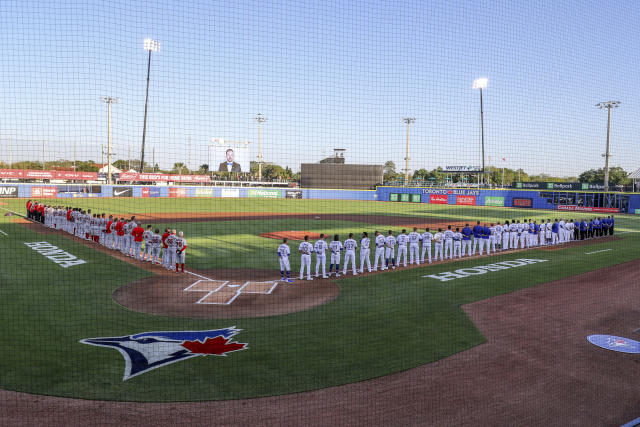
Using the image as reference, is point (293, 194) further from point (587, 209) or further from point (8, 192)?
point (587, 209)

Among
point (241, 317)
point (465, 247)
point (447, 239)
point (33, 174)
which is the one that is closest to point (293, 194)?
point (33, 174)

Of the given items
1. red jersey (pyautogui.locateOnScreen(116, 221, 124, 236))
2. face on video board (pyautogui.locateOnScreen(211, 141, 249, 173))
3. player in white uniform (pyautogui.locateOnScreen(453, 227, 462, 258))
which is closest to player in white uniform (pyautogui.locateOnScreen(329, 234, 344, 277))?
player in white uniform (pyautogui.locateOnScreen(453, 227, 462, 258))

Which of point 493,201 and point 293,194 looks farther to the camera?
point 293,194

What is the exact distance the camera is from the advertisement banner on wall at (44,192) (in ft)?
138

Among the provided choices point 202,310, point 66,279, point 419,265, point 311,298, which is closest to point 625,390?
point 311,298

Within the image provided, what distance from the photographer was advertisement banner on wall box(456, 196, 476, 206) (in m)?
48.9

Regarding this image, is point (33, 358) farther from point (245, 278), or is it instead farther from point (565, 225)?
point (565, 225)

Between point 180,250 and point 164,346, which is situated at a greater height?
point 180,250

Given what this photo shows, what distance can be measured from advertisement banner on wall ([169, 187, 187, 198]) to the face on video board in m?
5.62

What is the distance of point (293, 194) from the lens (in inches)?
2196

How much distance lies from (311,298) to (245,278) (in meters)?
2.80

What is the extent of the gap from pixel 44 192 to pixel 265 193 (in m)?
24.2

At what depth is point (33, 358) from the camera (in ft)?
21.7

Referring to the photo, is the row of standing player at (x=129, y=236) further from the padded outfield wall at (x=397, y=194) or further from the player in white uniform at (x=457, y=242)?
the padded outfield wall at (x=397, y=194)
